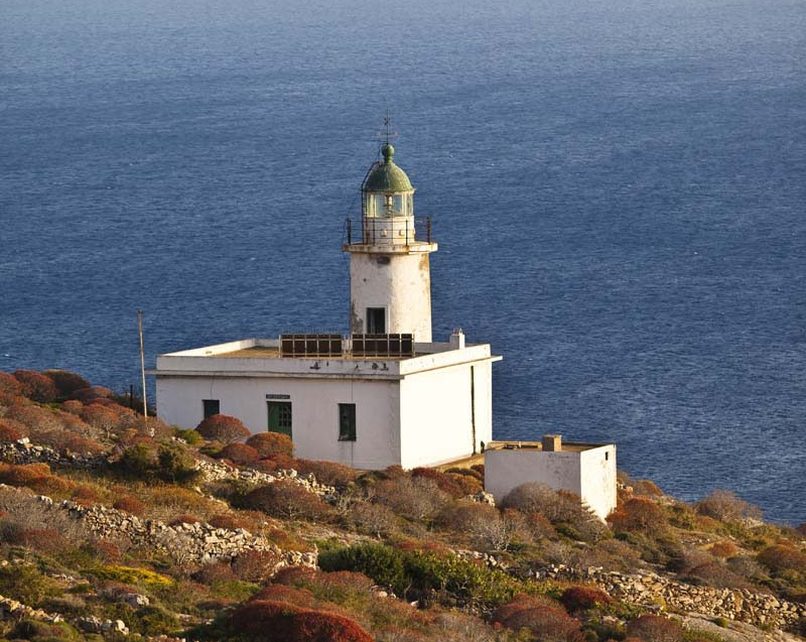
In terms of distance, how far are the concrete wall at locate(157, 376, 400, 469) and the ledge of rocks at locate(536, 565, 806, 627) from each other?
326 inches

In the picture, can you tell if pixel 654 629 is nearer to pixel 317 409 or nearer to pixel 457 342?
pixel 317 409

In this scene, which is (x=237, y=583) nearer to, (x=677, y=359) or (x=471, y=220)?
(x=677, y=359)

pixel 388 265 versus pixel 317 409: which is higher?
pixel 388 265

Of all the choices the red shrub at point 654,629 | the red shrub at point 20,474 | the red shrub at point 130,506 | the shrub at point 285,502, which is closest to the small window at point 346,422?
the shrub at point 285,502

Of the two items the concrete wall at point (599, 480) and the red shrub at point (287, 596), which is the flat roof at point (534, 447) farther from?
the red shrub at point (287, 596)

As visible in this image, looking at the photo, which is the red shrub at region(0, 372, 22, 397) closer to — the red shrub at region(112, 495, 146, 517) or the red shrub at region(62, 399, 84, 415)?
the red shrub at region(62, 399, 84, 415)

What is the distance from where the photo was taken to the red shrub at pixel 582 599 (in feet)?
85.9

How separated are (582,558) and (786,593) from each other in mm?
3405

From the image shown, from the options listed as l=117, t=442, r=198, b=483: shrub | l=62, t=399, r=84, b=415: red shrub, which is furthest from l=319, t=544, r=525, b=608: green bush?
l=62, t=399, r=84, b=415: red shrub

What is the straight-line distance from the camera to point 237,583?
2459cm

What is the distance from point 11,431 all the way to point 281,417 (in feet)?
21.7

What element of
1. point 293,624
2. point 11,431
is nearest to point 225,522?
point 11,431

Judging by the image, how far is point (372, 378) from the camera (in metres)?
37.1

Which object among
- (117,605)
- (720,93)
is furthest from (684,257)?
(117,605)
